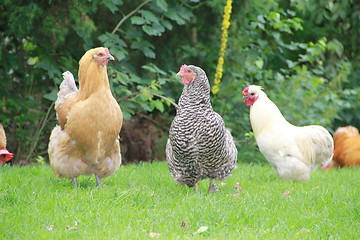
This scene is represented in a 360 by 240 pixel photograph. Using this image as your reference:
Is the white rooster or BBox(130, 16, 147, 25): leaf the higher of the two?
BBox(130, 16, 147, 25): leaf

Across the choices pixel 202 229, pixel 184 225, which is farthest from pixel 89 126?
pixel 202 229

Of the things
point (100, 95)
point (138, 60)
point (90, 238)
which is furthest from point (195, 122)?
point (138, 60)

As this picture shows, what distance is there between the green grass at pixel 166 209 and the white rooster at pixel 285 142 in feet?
0.87

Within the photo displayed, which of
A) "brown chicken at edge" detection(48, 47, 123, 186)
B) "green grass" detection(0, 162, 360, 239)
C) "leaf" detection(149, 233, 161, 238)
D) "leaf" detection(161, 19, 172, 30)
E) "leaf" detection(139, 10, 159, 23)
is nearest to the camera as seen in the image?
"leaf" detection(149, 233, 161, 238)

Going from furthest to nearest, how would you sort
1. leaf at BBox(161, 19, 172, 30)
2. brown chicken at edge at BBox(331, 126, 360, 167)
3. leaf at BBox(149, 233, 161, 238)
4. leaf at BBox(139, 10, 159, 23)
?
brown chicken at edge at BBox(331, 126, 360, 167), leaf at BBox(161, 19, 172, 30), leaf at BBox(139, 10, 159, 23), leaf at BBox(149, 233, 161, 238)

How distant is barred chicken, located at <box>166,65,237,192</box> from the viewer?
573 cm

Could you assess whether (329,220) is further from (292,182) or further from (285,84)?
(285,84)

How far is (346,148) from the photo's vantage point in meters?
10.2

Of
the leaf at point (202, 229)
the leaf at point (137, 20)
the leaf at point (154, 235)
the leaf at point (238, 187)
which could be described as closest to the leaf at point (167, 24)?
the leaf at point (137, 20)

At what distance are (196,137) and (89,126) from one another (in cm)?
118

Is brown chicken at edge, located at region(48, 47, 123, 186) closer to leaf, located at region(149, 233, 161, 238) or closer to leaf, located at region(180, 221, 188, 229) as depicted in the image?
leaf, located at region(180, 221, 188, 229)

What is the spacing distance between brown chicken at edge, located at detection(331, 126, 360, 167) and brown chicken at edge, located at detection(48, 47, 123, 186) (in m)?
5.68

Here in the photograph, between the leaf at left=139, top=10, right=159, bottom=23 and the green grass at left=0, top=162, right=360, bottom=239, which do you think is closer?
the green grass at left=0, top=162, right=360, bottom=239

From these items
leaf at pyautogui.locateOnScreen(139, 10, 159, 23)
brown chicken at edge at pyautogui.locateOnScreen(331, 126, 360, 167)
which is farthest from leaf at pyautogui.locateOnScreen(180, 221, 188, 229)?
brown chicken at edge at pyautogui.locateOnScreen(331, 126, 360, 167)
